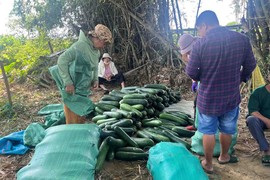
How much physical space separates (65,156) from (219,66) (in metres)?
1.82

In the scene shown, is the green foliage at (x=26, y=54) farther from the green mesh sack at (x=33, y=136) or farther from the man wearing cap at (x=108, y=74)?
the green mesh sack at (x=33, y=136)

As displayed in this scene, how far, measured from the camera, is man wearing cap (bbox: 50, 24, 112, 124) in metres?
3.65

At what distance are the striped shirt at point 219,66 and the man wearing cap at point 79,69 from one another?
133 cm

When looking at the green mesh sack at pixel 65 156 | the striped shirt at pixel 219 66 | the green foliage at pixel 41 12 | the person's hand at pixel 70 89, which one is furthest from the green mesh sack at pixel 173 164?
the green foliage at pixel 41 12

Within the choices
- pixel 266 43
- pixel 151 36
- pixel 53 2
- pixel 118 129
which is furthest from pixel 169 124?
pixel 53 2

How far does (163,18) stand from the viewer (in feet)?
26.1

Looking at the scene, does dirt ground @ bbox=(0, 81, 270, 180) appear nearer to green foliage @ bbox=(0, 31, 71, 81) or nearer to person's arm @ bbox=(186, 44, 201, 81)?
person's arm @ bbox=(186, 44, 201, 81)

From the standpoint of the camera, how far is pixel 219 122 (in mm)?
3164

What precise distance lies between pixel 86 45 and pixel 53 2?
7.60 metres

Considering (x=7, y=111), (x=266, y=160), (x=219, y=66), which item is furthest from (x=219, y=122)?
(x=7, y=111)

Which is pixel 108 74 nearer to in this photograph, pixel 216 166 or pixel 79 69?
pixel 79 69

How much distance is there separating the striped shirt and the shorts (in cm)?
9

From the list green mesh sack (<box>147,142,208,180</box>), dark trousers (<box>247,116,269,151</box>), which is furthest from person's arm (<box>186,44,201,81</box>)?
dark trousers (<box>247,116,269,151</box>)

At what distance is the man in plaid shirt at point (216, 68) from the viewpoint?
279cm
